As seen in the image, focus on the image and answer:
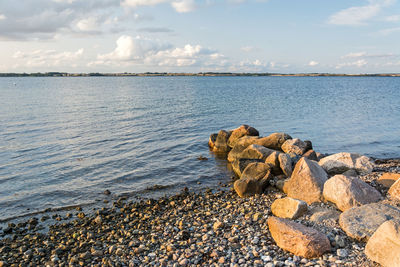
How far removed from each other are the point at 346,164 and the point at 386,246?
27.0 feet

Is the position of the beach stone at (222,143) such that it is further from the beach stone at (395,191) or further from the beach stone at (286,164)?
the beach stone at (395,191)

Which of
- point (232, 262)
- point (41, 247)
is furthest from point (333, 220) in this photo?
point (41, 247)

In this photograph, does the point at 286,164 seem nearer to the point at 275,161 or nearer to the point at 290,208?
the point at 275,161

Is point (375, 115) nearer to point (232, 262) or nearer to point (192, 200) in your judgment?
point (192, 200)

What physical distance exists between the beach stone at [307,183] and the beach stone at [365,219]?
7.02 feet

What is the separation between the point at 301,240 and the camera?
8.04 m

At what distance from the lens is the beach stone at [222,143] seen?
22375 millimetres

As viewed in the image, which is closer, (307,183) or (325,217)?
(325,217)

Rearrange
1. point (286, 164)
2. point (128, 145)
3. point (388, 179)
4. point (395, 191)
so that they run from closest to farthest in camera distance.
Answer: point (395, 191) → point (388, 179) → point (286, 164) → point (128, 145)

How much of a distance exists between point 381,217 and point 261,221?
11.6 feet

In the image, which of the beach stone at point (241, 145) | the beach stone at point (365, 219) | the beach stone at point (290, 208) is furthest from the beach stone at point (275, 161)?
the beach stone at point (365, 219)

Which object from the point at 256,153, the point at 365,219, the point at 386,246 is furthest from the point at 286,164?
the point at 386,246

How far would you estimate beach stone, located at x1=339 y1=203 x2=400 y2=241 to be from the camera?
27.8 feet

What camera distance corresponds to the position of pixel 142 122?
1316 inches
